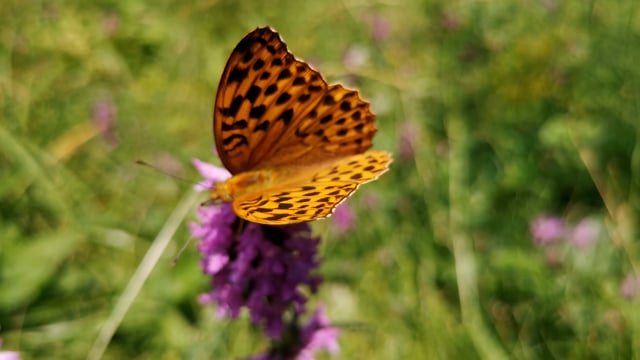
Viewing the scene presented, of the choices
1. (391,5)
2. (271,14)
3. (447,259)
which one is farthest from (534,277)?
(271,14)

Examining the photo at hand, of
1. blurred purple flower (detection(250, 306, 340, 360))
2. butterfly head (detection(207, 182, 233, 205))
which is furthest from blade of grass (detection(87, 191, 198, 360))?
butterfly head (detection(207, 182, 233, 205))

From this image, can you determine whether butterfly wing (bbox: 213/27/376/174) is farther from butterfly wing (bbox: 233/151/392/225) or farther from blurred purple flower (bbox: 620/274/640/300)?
blurred purple flower (bbox: 620/274/640/300)

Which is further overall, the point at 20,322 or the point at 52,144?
the point at 52,144

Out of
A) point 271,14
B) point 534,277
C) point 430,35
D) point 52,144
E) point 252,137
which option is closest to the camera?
point 252,137

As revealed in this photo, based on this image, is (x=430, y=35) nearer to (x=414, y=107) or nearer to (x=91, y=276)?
(x=414, y=107)

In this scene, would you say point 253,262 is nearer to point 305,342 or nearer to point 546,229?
point 305,342

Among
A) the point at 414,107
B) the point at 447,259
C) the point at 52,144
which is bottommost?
the point at 52,144

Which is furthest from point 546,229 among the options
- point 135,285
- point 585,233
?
point 135,285

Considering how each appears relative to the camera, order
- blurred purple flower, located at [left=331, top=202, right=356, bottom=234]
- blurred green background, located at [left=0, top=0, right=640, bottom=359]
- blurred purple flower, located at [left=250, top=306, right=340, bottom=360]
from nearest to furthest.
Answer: blurred purple flower, located at [left=250, top=306, right=340, bottom=360] < blurred green background, located at [left=0, top=0, right=640, bottom=359] < blurred purple flower, located at [left=331, top=202, right=356, bottom=234]
